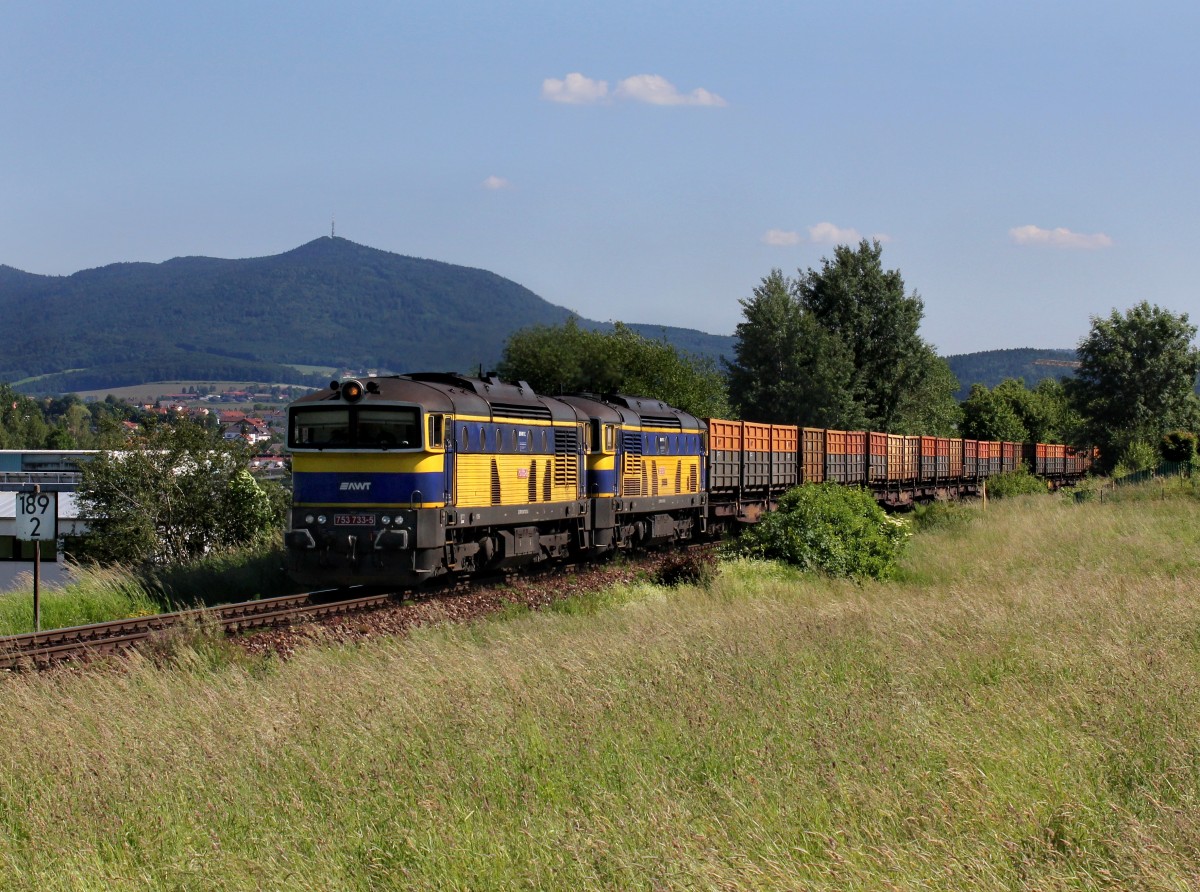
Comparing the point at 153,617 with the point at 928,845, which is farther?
the point at 153,617

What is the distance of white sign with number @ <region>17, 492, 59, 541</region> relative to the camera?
59.5ft

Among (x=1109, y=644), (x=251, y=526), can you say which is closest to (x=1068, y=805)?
(x=1109, y=644)

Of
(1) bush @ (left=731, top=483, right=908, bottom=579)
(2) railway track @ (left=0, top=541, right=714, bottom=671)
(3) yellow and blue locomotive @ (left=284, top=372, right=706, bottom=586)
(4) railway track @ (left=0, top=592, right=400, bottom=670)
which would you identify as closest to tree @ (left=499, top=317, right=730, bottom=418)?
(1) bush @ (left=731, top=483, right=908, bottom=579)

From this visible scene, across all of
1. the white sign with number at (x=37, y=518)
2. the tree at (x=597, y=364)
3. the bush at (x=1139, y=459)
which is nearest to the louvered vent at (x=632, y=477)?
the white sign with number at (x=37, y=518)

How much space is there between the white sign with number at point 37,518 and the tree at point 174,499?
17964mm

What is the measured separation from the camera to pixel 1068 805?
6.32m

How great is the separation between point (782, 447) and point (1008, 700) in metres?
27.7

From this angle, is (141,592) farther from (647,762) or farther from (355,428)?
(647,762)

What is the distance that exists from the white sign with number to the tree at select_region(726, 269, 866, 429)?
160ft

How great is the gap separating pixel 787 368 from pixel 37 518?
50310mm

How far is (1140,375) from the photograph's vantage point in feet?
207

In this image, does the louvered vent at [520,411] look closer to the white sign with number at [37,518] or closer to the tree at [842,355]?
the white sign with number at [37,518]

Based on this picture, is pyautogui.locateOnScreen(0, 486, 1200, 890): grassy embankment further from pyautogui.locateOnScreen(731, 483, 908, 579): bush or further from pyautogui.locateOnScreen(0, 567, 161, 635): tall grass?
pyautogui.locateOnScreen(731, 483, 908, 579): bush

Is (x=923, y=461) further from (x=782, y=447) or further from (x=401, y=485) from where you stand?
(x=401, y=485)
